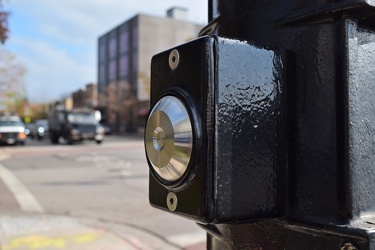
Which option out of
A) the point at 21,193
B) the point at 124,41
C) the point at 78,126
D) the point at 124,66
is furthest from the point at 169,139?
the point at 124,41

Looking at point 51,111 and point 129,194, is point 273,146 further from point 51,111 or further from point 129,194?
point 51,111

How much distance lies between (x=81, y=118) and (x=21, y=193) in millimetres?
17857

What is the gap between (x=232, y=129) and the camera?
0.76 metres

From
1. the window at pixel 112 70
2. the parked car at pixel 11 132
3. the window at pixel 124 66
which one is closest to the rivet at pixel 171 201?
the parked car at pixel 11 132

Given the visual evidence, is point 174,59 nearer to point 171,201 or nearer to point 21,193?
point 171,201

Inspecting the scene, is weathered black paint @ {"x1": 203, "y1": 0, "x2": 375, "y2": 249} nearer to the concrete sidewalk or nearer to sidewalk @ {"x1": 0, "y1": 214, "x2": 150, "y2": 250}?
the concrete sidewalk

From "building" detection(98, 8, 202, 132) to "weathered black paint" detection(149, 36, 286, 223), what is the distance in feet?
154

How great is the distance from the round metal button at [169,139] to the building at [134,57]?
4681 centimetres

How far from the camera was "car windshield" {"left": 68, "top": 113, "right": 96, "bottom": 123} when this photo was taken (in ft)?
85.0

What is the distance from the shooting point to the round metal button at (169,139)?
2.45 ft

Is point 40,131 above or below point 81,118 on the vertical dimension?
below

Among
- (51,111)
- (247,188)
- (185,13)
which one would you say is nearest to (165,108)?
(247,188)

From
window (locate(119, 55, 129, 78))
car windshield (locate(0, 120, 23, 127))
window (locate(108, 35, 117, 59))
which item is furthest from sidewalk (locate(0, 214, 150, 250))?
window (locate(108, 35, 117, 59))

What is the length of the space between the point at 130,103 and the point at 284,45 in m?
49.3
